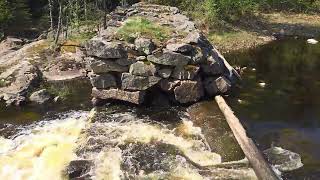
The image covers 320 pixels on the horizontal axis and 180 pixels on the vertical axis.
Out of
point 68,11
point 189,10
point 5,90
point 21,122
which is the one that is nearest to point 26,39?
point 68,11

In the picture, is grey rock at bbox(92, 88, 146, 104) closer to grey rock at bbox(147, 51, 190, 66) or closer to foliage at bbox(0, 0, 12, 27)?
grey rock at bbox(147, 51, 190, 66)

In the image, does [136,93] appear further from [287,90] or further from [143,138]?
[287,90]

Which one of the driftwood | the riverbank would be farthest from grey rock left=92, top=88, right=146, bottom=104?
the riverbank

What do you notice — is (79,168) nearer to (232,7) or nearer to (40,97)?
(40,97)

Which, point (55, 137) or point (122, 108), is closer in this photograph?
point (55, 137)

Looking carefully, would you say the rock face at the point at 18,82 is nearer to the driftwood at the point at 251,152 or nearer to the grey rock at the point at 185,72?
the grey rock at the point at 185,72

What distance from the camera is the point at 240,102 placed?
84.1 ft

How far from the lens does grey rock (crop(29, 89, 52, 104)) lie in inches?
1073

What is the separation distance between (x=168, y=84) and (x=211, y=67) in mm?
2623

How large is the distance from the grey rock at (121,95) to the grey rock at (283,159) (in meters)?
7.96

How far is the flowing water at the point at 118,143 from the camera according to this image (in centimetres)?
1861

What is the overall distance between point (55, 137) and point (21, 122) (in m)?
3.23

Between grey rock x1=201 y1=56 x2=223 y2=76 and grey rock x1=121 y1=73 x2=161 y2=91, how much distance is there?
8.92 feet

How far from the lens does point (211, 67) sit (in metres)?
25.5
